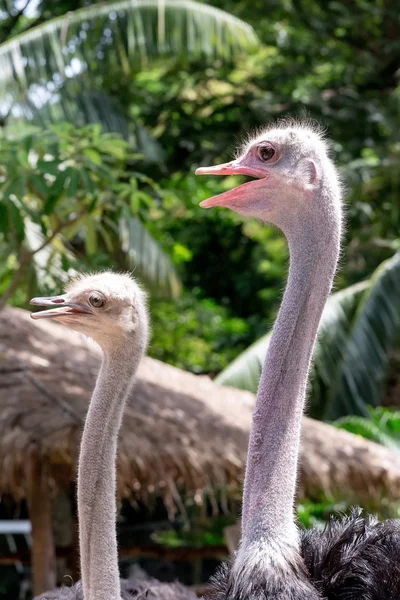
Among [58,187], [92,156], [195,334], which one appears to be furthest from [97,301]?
[195,334]

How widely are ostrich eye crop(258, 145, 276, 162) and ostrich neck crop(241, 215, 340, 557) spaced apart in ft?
0.61

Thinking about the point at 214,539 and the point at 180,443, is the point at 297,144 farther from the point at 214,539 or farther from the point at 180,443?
the point at 214,539

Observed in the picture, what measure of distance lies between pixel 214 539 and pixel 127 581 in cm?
558

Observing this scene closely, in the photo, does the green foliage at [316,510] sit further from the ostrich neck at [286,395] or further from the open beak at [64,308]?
the ostrich neck at [286,395]

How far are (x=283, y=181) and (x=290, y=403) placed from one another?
53cm

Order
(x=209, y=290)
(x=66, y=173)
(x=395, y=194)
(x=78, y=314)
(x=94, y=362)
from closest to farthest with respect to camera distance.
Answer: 1. (x=78, y=314)
2. (x=66, y=173)
3. (x=94, y=362)
4. (x=395, y=194)
5. (x=209, y=290)

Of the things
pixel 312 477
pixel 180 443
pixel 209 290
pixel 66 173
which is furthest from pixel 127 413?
pixel 209 290

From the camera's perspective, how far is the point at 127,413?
6398 millimetres

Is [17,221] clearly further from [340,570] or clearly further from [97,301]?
[340,570]

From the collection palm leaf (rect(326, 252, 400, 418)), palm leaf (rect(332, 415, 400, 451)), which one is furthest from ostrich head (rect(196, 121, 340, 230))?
palm leaf (rect(326, 252, 400, 418))

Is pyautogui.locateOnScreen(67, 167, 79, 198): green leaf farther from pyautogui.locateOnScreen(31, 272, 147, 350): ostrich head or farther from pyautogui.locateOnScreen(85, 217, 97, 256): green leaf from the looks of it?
pyautogui.locateOnScreen(31, 272, 147, 350): ostrich head

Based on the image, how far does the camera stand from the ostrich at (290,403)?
2.45 metres

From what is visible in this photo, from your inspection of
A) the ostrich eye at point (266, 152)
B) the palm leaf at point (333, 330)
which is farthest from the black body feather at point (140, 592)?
the palm leaf at point (333, 330)

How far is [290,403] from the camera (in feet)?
8.41
